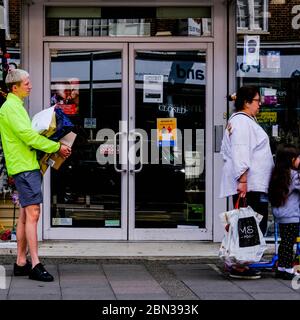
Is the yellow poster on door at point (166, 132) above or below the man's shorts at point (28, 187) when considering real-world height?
above

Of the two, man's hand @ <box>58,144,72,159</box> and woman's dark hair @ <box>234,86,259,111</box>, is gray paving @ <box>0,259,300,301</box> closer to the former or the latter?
man's hand @ <box>58,144,72,159</box>

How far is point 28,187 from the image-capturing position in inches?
292

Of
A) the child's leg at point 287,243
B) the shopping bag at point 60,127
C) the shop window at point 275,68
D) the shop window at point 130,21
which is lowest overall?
the child's leg at point 287,243

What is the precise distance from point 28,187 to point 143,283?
1.47 meters

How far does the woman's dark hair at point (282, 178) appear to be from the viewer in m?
7.46

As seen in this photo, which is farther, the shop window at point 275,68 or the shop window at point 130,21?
the shop window at point 130,21

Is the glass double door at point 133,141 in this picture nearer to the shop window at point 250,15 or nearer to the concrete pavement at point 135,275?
the concrete pavement at point 135,275

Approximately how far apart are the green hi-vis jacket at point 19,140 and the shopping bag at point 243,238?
186 cm

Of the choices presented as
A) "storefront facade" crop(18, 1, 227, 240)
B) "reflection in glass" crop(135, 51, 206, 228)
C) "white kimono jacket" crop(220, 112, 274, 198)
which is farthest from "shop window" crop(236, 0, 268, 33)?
"white kimono jacket" crop(220, 112, 274, 198)

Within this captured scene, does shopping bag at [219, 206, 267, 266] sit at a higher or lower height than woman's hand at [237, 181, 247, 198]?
lower

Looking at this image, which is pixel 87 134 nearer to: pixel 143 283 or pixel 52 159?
pixel 52 159

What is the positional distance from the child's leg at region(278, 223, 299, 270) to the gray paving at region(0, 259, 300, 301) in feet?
0.67

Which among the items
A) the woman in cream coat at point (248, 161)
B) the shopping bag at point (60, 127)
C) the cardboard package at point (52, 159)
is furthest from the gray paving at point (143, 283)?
the shopping bag at point (60, 127)

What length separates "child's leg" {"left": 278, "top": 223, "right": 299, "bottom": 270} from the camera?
757cm
